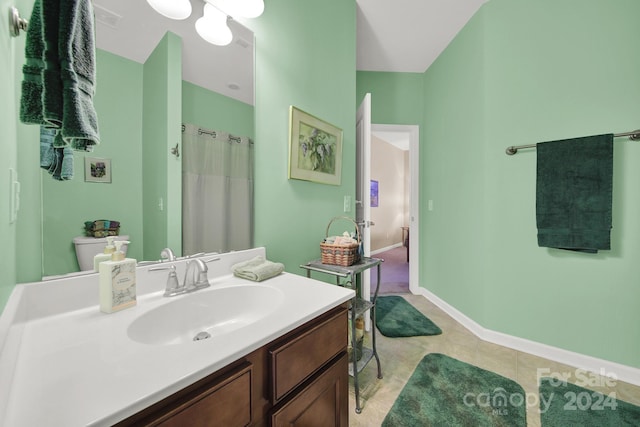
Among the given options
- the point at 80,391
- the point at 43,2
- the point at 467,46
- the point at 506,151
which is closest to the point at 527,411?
the point at 506,151

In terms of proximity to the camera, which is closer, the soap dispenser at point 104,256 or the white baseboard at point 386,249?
the soap dispenser at point 104,256

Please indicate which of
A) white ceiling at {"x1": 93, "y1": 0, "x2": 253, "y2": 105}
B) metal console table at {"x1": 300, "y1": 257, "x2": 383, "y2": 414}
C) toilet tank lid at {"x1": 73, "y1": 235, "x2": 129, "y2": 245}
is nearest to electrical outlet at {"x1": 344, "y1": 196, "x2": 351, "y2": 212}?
metal console table at {"x1": 300, "y1": 257, "x2": 383, "y2": 414}

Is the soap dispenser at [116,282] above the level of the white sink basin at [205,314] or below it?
above

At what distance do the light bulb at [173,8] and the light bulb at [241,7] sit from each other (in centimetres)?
21

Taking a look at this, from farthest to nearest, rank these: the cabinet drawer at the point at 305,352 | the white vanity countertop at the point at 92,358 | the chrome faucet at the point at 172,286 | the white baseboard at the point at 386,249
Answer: the white baseboard at the point at 386,249 → the chrome faucet at the point at 172,286 → the cabinet drawer at the point at 305,352 → the white vanity countertop at the point at 92,358

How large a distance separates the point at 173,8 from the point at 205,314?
1202 millimetres

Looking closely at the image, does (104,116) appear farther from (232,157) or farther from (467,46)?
(467,46)

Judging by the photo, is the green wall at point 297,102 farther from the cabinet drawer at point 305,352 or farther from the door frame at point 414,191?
the door frame at point 414,191

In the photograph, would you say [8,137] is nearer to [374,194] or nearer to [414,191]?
[414,191]

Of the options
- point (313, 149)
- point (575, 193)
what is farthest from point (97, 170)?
point (575, 193)

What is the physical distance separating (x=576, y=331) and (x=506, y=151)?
4.28 feet

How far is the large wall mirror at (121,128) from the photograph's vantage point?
74 centimetres

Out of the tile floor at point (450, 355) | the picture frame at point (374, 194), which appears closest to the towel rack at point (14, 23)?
the tile floor at point (450, 355)

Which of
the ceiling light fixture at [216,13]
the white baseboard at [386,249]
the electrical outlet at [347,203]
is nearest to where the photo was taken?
the ceiling light fixture at [216,13]
